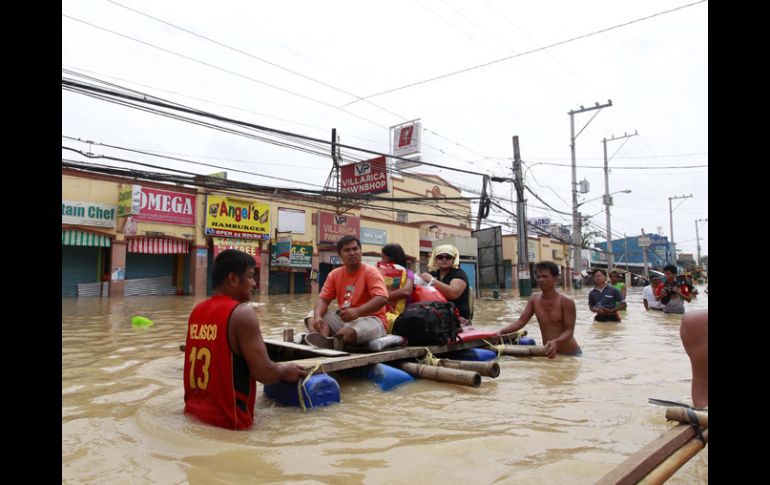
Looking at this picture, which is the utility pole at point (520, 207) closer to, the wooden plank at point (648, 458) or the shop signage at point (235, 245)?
the shop signage at point (235, 245)

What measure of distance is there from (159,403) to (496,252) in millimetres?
21846

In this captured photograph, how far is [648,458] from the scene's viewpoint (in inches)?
82.1

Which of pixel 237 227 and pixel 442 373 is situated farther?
pixel 237 227

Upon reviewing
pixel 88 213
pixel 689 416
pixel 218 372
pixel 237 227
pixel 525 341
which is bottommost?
pixel 525 341

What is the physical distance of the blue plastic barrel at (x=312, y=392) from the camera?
149 inches

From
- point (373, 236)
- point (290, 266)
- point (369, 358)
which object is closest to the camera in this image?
point (369, 358)

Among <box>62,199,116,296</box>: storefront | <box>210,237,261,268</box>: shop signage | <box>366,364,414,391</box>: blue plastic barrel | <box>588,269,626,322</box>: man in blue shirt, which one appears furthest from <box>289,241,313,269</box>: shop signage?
<box>366,364,414,391</box>: blue plastic barrel

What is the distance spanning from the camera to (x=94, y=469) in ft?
8.57

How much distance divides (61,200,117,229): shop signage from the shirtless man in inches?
703

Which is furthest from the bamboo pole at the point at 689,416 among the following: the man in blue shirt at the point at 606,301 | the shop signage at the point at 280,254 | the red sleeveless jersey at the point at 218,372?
the shop signage at the point at 280,254

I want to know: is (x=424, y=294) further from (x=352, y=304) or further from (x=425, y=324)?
(x=352, y=304)

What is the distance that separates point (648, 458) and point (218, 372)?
2.47 m

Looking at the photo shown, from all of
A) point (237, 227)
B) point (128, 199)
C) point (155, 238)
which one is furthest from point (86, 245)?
point (237, 227)
